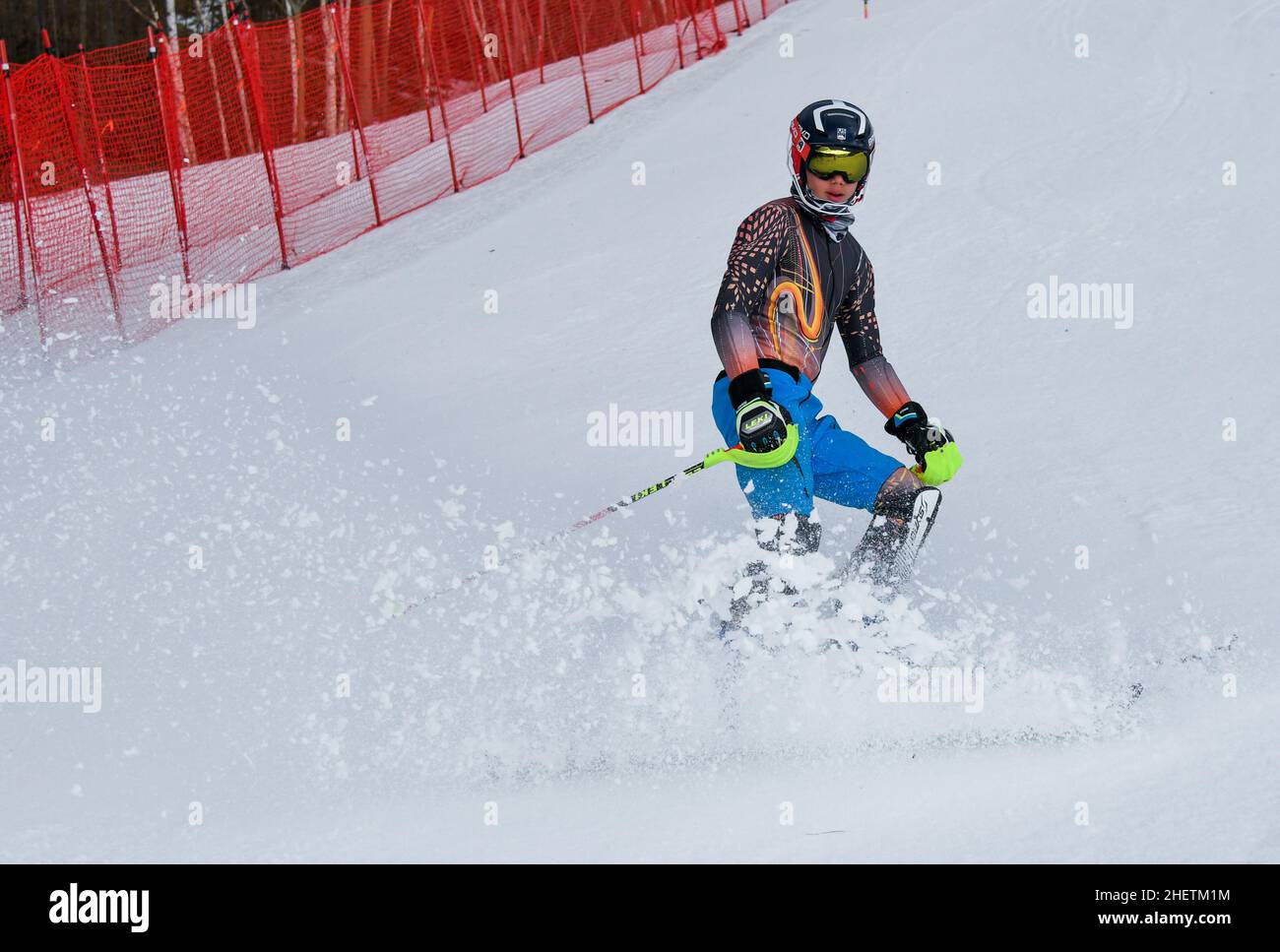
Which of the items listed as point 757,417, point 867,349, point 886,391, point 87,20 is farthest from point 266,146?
point 87,20

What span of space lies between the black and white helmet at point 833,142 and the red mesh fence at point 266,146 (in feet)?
21.0

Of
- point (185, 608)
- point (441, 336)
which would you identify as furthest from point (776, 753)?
point (441, 336)

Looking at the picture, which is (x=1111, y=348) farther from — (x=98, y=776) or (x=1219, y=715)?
(x=98, y=776)

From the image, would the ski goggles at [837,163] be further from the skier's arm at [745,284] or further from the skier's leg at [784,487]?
the skier's leg at [784,487]

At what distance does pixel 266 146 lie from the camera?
10320mm

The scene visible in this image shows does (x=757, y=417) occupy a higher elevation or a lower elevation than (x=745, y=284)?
lower

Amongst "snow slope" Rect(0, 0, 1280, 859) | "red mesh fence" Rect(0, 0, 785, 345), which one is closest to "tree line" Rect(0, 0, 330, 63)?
"red mesh fence" Rect(0, 0, 785, 345)

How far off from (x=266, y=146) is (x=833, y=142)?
715cm

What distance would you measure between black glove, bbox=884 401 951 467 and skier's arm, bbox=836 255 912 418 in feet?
0.26

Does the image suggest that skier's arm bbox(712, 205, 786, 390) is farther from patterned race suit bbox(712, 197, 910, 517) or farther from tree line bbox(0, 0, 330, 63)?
tree line bbox(0, 0, 330, 63)

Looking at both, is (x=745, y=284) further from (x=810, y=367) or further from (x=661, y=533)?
(x=661, y=533)

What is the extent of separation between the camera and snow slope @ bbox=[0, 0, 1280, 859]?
4.03m

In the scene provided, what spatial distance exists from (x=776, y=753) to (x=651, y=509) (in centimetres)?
197

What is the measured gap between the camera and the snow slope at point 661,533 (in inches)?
159
